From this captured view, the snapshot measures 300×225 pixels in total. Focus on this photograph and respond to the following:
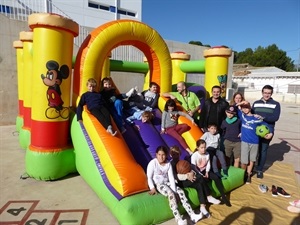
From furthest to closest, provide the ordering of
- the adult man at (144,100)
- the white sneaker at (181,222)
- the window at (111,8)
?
the window at (111,8) → the adult man at (144,100) → the white sneaker at (181,222)

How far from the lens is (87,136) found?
12.4ft

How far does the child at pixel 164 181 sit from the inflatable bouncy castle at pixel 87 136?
0.10 meters

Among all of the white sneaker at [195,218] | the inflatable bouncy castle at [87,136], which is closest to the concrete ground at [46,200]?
the inflatable bouncy castle at [87,136]

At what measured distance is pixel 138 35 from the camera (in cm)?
496

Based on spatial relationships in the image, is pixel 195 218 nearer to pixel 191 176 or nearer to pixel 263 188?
pixel 191 176

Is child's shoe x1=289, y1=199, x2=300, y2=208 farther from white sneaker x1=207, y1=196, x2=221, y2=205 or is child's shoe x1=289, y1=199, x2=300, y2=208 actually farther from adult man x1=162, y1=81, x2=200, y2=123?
adult man x1=162, y1=81, x2=200, y2=123

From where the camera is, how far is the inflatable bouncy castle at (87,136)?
10.0ft

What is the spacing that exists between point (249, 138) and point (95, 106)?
2691 mm

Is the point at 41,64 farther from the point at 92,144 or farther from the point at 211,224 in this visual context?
the point at 211,224

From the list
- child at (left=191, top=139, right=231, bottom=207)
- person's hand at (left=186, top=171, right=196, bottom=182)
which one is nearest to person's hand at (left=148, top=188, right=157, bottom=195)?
person's hand at (left=186, top=171, right=196, bottom=182)

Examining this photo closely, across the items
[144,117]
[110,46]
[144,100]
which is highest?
[110,46]

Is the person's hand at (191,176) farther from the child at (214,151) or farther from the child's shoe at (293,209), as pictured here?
the child's shoe at (293,209)

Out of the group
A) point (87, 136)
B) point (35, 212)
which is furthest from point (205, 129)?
point (35, 212)

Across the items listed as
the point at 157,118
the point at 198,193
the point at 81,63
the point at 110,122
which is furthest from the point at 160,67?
the point at 198,193
